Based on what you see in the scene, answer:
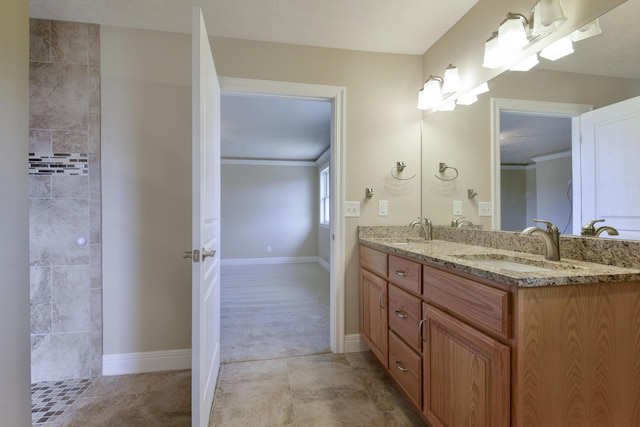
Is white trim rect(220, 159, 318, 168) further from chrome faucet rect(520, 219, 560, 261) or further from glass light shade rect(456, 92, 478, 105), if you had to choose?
chrome faucet rect(520, 219, 560, 261)

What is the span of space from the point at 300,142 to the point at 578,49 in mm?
3936

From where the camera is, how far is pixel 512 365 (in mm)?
849

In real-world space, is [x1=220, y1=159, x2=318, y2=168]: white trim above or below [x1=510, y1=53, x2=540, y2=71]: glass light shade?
above

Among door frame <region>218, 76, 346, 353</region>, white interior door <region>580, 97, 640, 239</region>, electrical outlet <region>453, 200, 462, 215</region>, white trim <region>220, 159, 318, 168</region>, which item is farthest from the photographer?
white trim <region>220, 159, 318, 168</region>

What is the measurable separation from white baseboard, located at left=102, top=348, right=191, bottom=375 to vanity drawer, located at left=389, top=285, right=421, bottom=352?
1.46 m

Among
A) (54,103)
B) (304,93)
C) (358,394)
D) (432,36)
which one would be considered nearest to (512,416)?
(358,394)

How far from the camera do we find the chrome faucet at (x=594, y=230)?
108cm

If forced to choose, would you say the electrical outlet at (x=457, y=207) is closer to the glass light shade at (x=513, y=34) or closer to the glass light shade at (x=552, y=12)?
the glass light shade at (x=513, y=34)

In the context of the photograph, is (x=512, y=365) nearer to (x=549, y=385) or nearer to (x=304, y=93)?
(x=549, y=385)

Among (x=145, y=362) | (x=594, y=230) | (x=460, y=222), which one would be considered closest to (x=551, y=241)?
(x=594, y=230)

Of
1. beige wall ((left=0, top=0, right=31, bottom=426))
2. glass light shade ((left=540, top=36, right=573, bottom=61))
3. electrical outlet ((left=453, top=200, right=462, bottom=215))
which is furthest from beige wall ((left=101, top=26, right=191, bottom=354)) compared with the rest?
glass light shade ((left=540, top=36, right=573, bottom=61))

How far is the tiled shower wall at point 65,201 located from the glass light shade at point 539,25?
100 inches

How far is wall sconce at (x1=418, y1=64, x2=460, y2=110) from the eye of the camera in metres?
1.87

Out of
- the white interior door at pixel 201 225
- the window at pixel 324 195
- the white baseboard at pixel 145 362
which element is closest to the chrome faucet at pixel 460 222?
the white interior door at pixel 201 225
